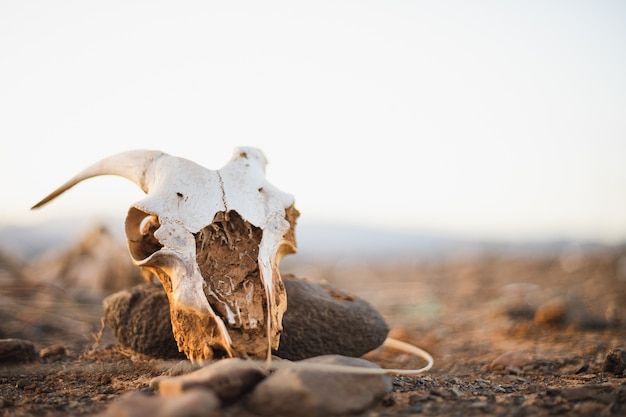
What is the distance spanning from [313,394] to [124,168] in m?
2.46

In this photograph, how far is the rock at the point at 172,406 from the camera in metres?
1.86

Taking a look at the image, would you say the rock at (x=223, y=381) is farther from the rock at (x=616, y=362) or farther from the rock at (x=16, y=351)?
the rock at (x=616, y=362)

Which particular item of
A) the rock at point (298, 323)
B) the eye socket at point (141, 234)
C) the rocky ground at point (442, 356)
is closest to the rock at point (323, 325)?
the rock at point (298, 323)

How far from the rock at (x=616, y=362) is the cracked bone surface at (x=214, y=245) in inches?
102

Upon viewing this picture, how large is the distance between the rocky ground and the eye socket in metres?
0.83

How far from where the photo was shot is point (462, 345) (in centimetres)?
534

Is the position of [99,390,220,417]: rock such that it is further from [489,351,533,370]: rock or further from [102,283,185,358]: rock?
[489,351,533,370]: rock

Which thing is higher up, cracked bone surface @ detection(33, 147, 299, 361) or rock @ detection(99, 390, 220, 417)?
cracked bone surface @ detection(33, 147, 299, 361)

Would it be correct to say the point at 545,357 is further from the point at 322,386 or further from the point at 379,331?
the point at 322,386

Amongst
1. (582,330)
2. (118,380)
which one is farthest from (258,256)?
(582,330)

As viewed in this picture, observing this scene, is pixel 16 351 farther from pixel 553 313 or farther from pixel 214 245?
pixel 553 313

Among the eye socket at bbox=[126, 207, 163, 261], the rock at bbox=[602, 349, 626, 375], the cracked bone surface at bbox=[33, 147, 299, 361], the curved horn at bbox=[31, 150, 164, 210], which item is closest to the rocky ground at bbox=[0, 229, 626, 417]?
the rock at bbox=[602, 349, 626, 375]

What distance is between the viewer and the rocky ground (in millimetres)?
2588

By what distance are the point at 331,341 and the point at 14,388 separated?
2.19m
